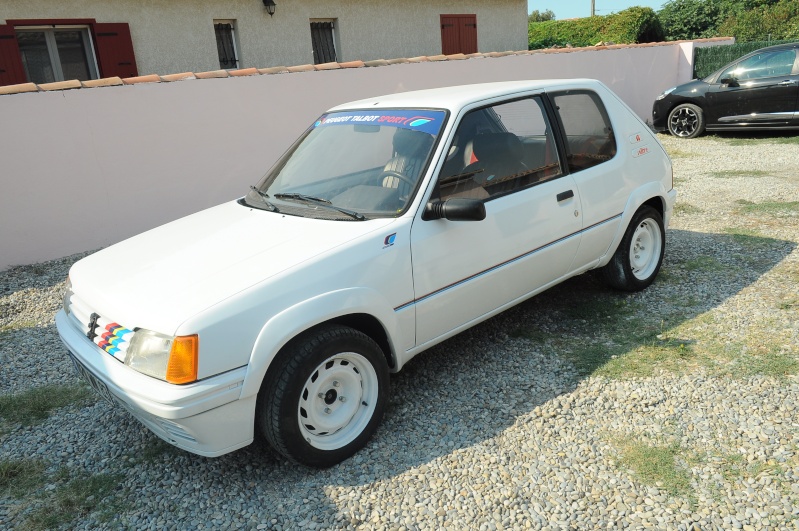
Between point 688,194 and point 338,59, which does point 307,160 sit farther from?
point 338,59

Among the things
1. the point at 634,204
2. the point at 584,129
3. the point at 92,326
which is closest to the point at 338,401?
the point at 92,326

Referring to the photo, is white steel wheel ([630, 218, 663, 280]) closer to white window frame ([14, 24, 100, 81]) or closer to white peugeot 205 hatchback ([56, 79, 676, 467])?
white peugeot 205 hatchback ([56, 79, 676, 467])

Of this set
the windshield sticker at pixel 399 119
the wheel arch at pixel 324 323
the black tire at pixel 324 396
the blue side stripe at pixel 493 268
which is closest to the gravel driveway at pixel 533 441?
the black tire at pixel 324 396

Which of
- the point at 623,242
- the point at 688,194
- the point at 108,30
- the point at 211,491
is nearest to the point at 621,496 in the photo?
the point at 211,491

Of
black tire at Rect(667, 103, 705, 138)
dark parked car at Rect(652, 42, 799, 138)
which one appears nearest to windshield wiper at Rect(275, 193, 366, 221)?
dark parked car at Rect(652, 42, 799, 138)

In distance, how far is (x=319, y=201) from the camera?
3719 millimetres

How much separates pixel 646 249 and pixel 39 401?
15.2ft

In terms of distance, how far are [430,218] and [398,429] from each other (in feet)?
3.94

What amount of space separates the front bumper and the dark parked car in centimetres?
1213

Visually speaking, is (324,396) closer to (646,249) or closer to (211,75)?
(646,249)

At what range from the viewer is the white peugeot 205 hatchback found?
2844 millimetres

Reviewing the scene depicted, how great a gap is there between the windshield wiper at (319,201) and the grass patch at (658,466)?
1.85 m

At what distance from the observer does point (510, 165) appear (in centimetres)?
398

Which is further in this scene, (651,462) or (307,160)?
(307,160)
